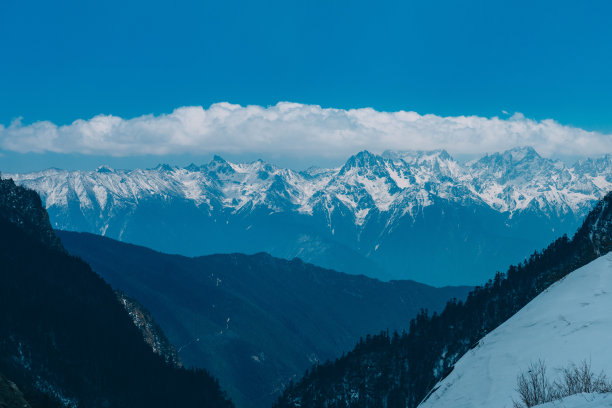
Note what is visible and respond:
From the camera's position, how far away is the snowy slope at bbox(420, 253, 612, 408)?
175 ft

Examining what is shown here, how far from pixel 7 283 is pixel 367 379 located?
12339cm

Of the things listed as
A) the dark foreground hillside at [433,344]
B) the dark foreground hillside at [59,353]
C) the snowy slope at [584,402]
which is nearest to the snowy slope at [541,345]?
the snowy slope at [584,402]

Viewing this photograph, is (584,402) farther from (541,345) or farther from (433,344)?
(433,344)

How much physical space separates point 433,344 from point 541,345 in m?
124

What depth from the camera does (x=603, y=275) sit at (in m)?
82.1

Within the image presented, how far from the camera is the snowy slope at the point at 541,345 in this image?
175 ft

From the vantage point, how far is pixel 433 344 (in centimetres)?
18075

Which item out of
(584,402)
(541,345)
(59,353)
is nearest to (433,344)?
(59,353)

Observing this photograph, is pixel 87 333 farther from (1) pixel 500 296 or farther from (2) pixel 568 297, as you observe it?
(2) pixel 568 297

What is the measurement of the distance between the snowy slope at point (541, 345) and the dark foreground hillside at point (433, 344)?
257 feet

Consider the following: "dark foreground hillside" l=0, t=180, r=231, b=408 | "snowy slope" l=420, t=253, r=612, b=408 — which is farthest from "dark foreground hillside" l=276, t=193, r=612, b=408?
"snowy slope" l=420, t=253, r=612, b=408

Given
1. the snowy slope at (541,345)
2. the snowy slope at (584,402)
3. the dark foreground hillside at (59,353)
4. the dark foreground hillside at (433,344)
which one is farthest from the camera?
the dark foreground hillside at (433,344)

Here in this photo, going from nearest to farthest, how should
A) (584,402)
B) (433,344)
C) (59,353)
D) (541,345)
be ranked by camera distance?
(584,402) < (541,345) < (59,353) < (433,344)

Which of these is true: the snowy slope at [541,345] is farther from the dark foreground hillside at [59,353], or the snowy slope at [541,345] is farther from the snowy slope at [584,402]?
the dark foreground hillside at [59,353]
